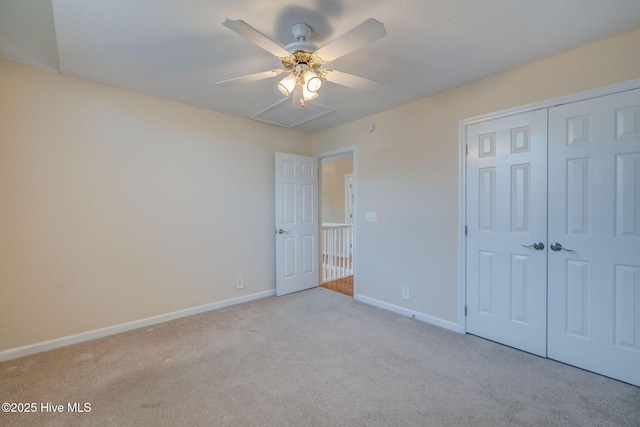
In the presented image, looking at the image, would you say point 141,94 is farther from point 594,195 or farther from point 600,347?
point 600,347

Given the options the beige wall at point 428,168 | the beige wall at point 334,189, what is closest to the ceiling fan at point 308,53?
the beige wall at point 428,168

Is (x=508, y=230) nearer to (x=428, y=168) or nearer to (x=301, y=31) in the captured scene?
(x=428, y=168)

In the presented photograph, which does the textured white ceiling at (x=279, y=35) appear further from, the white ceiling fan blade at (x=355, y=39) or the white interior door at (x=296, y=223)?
the white interior door at (x=296, y=223)

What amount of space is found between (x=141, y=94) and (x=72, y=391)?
269cm

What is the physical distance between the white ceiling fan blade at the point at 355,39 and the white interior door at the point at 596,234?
1793 millimetres

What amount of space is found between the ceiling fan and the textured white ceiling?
193 mm

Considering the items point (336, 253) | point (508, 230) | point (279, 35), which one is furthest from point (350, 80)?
point (336, 253)

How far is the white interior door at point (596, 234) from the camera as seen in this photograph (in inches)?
77.8

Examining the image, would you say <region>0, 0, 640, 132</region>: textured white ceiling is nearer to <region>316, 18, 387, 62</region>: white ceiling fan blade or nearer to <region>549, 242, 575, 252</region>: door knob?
<region>316, 18, 387, 62</region>: white ceiling fan blade

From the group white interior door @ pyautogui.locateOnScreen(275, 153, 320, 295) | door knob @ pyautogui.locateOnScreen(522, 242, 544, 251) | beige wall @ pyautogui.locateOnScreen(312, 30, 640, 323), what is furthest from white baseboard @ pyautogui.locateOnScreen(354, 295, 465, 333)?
door knob @ pyautogui.locateOnScreen(522, 242, 544, 251)

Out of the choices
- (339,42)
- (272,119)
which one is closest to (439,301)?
(339,42)

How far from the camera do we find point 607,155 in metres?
2.05

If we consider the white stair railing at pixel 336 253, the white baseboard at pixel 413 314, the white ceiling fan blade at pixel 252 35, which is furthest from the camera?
the white stair railing at pixel 336 253

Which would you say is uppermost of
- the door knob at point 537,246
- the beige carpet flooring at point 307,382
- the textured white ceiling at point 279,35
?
the textured white ceiling at point 279,35
